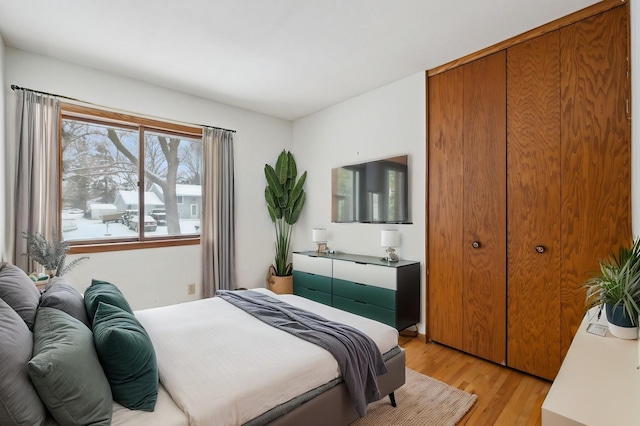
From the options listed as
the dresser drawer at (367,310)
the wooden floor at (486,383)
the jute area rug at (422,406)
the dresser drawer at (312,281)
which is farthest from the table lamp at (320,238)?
the jute area rug at (422,406)

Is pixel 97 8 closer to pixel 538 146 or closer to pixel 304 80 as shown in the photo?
pixel 304 80

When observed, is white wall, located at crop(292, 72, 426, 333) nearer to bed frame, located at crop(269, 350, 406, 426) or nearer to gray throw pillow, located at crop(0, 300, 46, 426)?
bed frame, located at crop(269, 350, 406, 426)

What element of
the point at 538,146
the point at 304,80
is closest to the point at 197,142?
the point at 304,80

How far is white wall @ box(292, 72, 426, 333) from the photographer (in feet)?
10.5

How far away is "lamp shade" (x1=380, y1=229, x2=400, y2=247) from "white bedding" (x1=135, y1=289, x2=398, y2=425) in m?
1.22

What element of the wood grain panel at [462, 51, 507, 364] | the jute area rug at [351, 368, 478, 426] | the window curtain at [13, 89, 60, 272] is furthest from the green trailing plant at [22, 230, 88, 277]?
the wood grain panel at [462, 51, 507, 364]

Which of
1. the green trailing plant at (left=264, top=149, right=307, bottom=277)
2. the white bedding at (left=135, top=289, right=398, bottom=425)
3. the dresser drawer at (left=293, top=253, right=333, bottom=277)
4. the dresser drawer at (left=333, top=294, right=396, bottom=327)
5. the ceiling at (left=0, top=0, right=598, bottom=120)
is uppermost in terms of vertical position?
the ceiling at (left=0, top=0, right=598, bottom=120)

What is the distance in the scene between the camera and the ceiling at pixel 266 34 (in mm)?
2145

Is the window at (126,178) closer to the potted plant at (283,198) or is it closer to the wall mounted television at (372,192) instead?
the potted plant at (283,198)

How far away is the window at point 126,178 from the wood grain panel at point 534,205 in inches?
137

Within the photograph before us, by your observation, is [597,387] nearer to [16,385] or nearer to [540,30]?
[16,385]

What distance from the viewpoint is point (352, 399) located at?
164cm

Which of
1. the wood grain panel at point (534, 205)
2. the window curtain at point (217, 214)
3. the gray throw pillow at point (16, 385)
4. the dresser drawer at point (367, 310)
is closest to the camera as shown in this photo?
the gray throw pillow at point (16, 385)

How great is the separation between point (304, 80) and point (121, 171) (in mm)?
2292
